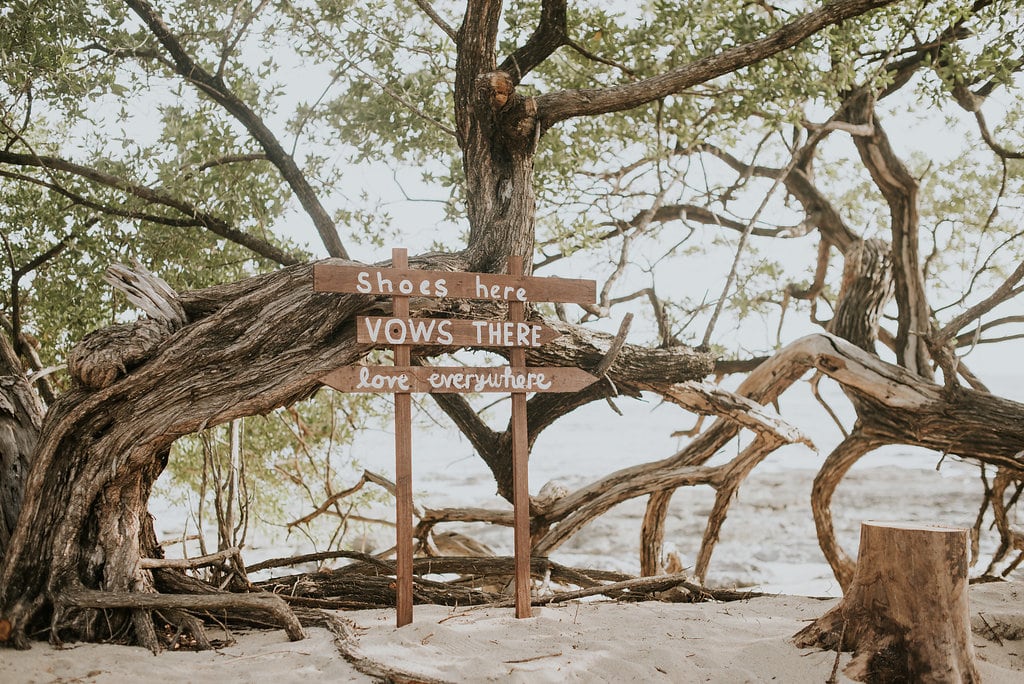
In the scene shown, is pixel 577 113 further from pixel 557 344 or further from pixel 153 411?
pixel 153 411

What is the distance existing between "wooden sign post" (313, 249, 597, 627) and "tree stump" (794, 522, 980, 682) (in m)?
1.89

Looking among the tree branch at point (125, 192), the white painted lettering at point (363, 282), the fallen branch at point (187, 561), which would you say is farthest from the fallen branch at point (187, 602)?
the tree branch at point (125, 192)

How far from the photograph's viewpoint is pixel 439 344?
15.3ft

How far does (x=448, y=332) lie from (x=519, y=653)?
180 centimetres

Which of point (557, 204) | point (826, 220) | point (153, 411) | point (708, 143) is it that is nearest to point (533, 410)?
point (557, 204)

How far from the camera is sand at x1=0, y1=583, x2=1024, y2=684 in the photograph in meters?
3.56

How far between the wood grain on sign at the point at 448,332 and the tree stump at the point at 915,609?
2162mm

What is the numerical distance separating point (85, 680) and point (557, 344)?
131 inches

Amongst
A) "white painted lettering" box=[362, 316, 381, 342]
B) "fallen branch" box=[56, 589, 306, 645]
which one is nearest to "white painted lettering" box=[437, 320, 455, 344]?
"white painted lettering" box=[362, 316, 381, 342]

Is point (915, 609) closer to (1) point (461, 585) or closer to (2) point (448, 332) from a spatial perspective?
(2) point (448, 332)

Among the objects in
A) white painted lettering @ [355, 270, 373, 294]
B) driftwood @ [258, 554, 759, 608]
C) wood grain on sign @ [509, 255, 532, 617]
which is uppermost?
white painted lettering @ [355, 270, 373, 294]

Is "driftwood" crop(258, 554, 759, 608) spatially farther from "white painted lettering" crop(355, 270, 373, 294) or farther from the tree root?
"white painted lettering" crop(355, 270, 373, 294)

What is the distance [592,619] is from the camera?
464cm

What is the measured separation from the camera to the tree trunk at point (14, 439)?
4516 millimetres
